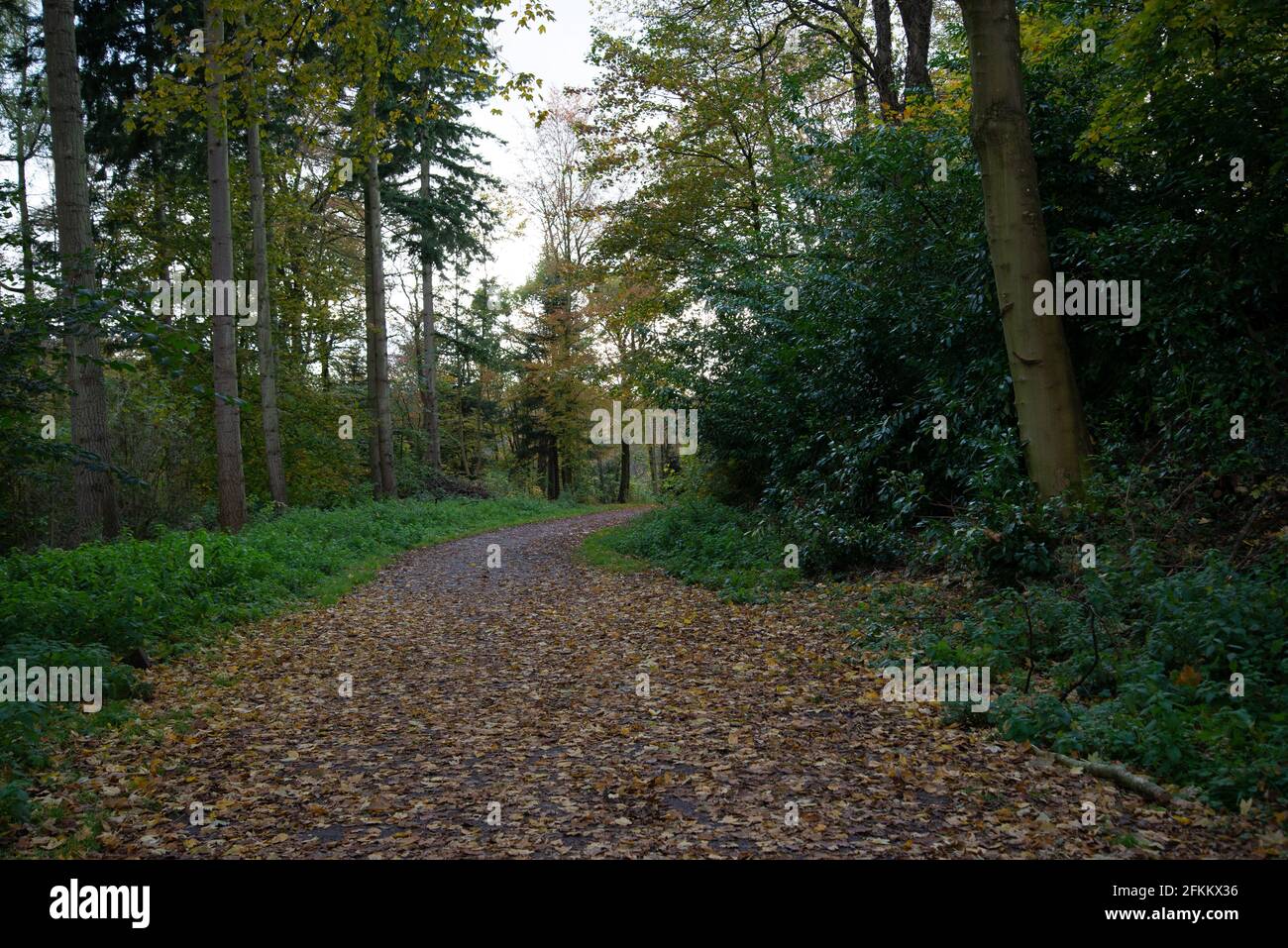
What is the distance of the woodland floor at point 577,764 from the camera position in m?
3.96

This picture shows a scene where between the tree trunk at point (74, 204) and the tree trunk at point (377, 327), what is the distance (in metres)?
9.74

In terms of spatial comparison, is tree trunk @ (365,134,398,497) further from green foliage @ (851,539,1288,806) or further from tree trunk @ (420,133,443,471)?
green foliage @ (851,539,1288,806)

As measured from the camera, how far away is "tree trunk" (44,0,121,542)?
35.0 feet

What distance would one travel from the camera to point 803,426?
12922 mm

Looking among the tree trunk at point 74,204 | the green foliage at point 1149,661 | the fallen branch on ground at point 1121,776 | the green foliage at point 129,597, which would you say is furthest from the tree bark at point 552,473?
the fallen branch on ground at point 1121,776

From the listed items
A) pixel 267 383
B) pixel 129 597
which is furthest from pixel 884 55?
→ pixel 129 597

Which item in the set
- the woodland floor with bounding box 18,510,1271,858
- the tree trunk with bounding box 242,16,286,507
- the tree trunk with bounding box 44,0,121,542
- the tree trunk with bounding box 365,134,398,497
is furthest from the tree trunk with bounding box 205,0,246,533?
the tree trunk with bounding box 365,134,398,497

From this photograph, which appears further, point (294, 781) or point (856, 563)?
point (856, 563)

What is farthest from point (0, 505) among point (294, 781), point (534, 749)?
point (534, 749)

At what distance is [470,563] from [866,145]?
381 inches

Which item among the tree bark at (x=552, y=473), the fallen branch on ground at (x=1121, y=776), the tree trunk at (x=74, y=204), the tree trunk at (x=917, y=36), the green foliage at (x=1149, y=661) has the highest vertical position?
the tree trunk at (x=917, y=36)

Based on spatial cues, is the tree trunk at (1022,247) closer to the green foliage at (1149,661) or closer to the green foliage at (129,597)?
the green foliage at (1149,661)

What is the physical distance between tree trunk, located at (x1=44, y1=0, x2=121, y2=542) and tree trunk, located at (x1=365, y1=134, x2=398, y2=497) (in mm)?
9744
